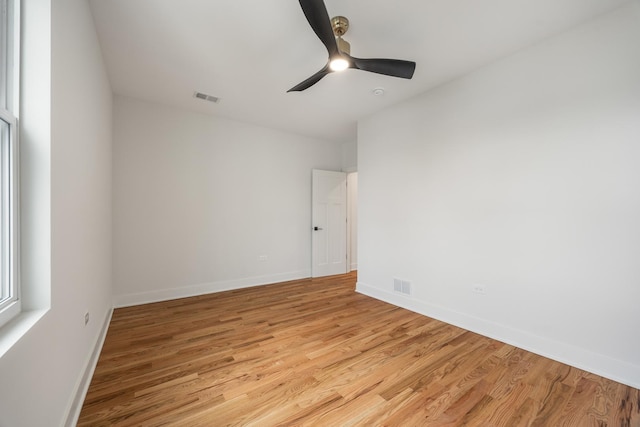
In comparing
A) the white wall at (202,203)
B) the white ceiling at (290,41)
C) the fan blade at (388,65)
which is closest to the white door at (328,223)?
the white wall at (202,203)

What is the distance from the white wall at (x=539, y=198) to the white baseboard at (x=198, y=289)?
2276 millimetres

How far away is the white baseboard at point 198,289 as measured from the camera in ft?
11.1

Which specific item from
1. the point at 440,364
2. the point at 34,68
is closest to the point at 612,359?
the point at 440,364

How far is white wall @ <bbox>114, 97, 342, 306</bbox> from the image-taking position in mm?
3422

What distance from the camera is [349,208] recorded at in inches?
220

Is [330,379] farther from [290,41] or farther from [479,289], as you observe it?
[290,41]

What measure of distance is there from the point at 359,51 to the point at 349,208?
3.51 m

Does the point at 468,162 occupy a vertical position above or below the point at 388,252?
above

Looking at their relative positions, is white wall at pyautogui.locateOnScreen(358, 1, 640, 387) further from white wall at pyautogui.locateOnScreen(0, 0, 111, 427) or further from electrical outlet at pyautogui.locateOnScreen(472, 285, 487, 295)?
white wall at pyautogui.locateOnScreen(0, 0, 111, 427)

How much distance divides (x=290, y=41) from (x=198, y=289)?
3.51m

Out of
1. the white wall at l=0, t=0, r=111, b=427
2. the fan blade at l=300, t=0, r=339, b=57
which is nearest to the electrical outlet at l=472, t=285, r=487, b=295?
the fan blade at l=300, t=0, r=339, b=57

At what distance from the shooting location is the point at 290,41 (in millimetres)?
2271

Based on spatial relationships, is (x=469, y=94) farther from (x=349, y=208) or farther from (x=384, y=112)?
(x=349, y=208)

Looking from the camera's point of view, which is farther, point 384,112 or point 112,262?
point 384,112
